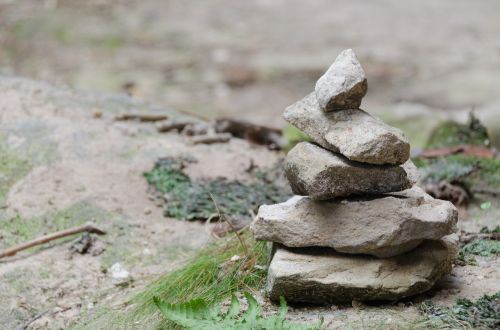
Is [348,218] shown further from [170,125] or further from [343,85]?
[170,125]

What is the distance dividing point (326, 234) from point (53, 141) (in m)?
3.83

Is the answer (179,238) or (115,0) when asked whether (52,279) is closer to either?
(179,238)

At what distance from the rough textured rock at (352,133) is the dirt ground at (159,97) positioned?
852 mm

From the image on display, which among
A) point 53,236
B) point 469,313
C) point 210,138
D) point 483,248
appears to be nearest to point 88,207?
point 53,236

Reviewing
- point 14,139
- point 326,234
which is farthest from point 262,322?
point 14,139

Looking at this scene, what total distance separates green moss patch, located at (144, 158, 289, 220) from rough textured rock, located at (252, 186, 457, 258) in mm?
2015

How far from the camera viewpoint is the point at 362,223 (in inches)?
154

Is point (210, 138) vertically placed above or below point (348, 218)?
below

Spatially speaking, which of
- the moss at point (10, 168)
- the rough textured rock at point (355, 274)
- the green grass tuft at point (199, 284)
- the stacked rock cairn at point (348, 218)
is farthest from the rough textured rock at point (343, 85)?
the moss at point (10, 168)

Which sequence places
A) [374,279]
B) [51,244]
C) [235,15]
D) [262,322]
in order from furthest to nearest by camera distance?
1. [235,15]
2. [51,244]
3. [374,279]
4. [262,322]

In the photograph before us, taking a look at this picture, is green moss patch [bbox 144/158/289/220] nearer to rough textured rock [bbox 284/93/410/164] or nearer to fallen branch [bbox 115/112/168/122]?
fallen branch [bbox 115/112/168/122]

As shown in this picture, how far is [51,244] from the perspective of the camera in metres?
5.56

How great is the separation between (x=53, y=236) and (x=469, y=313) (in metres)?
3.22

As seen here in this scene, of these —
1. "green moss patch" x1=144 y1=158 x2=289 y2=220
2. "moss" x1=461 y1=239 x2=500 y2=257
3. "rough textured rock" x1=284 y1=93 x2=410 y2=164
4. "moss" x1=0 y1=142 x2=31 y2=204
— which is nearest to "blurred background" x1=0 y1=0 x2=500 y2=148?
"green moss patch" x1=144 y1=158 x2=289 y2=220
